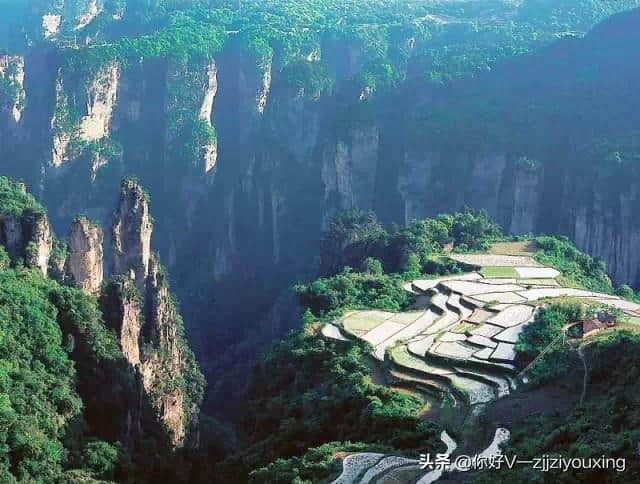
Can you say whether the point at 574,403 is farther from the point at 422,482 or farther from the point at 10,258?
the point at 10,258

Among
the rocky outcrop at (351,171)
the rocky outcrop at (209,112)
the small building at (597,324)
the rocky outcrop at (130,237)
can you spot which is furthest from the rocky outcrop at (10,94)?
the small building at (597,324)

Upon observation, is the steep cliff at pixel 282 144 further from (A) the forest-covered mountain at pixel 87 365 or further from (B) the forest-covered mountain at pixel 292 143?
(A) the forest-covered mountain at pixel 87 365

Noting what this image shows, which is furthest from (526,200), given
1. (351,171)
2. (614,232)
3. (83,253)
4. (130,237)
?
(83,253)

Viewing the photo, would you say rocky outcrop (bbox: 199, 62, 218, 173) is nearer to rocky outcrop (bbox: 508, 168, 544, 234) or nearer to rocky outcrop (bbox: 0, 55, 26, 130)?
rocky outcrop (bbox: 0, 55, 26, 130)

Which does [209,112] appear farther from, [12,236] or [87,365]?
[87,365]

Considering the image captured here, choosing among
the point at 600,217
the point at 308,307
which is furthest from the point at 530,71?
the point at 308,307

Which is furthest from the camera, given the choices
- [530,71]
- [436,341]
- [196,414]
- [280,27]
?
[280,27]
